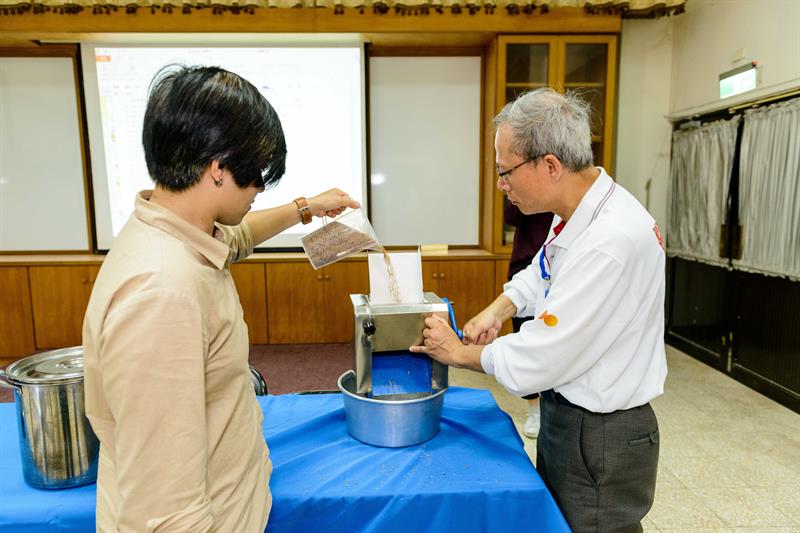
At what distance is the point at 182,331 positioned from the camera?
646 mm

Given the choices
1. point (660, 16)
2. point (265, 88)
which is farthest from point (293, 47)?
point (660, 16)

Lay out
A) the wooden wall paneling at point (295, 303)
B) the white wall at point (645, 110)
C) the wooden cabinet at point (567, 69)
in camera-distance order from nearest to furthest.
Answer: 1. the wooden cabinet at point (567, 69)
2. the wooden wall paneling at point (295, 303)
3. the white wall at point (645, 110)

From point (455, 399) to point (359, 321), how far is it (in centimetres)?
48

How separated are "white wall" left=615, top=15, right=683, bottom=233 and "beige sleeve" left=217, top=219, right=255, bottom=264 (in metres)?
3.60

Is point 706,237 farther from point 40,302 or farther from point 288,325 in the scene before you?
point 40,302

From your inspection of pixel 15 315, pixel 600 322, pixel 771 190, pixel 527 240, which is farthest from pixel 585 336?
pixel 15 315

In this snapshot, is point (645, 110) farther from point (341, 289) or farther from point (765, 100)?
point (341, 289)

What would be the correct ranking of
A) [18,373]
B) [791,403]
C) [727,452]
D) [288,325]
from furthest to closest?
[288,325]
[791,403]
[727,452]
[18,373]

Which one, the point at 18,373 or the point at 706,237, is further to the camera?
the point at 706,237

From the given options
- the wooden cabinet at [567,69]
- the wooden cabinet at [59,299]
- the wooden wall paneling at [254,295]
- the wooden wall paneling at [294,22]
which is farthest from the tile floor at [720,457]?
the wooden cabinet at [59,299]

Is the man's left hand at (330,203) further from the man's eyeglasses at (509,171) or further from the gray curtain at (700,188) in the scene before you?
the gray curtain at (700,188)

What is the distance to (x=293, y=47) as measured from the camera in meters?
3.73

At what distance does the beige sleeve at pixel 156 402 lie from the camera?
0.62 m

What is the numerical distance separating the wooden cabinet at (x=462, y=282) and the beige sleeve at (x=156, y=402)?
3191 mm
